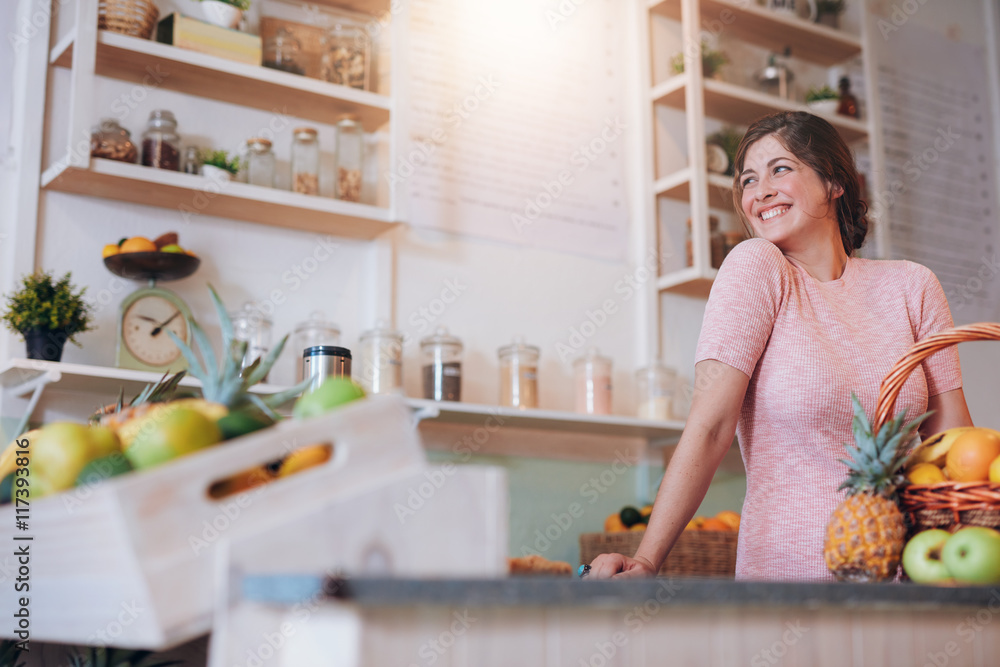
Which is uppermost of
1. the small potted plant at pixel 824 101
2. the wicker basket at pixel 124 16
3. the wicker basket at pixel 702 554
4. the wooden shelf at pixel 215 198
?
the small potted plant at pixel 824 101

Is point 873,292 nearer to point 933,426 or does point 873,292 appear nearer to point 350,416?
point 933,426

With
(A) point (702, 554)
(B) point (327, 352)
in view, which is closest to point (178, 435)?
(B) point (327, 352)

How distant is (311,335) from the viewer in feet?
Result: 7.46

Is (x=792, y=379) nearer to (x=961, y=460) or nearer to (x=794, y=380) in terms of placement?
(x=794, y=380)

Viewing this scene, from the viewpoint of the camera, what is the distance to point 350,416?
675 millimetres

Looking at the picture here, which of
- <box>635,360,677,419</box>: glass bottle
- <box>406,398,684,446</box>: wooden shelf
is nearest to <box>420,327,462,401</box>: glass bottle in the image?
<box>406,398,684,446</box>: wooden shelf

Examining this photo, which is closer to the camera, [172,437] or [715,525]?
[172,437]

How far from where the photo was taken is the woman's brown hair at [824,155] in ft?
5.10

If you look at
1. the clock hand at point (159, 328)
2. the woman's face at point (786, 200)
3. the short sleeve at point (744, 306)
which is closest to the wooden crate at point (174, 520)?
the short sleeve at point (744, 306)

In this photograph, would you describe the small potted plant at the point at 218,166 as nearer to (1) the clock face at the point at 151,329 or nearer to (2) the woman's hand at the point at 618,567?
(1) the clock face at the point at 151,329

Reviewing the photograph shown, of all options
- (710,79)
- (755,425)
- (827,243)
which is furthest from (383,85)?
(755,425)

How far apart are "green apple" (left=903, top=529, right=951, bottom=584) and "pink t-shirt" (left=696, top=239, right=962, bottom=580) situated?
303mm

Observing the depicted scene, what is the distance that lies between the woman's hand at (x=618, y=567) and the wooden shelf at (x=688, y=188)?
1788mm

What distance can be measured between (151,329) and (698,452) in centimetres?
133
